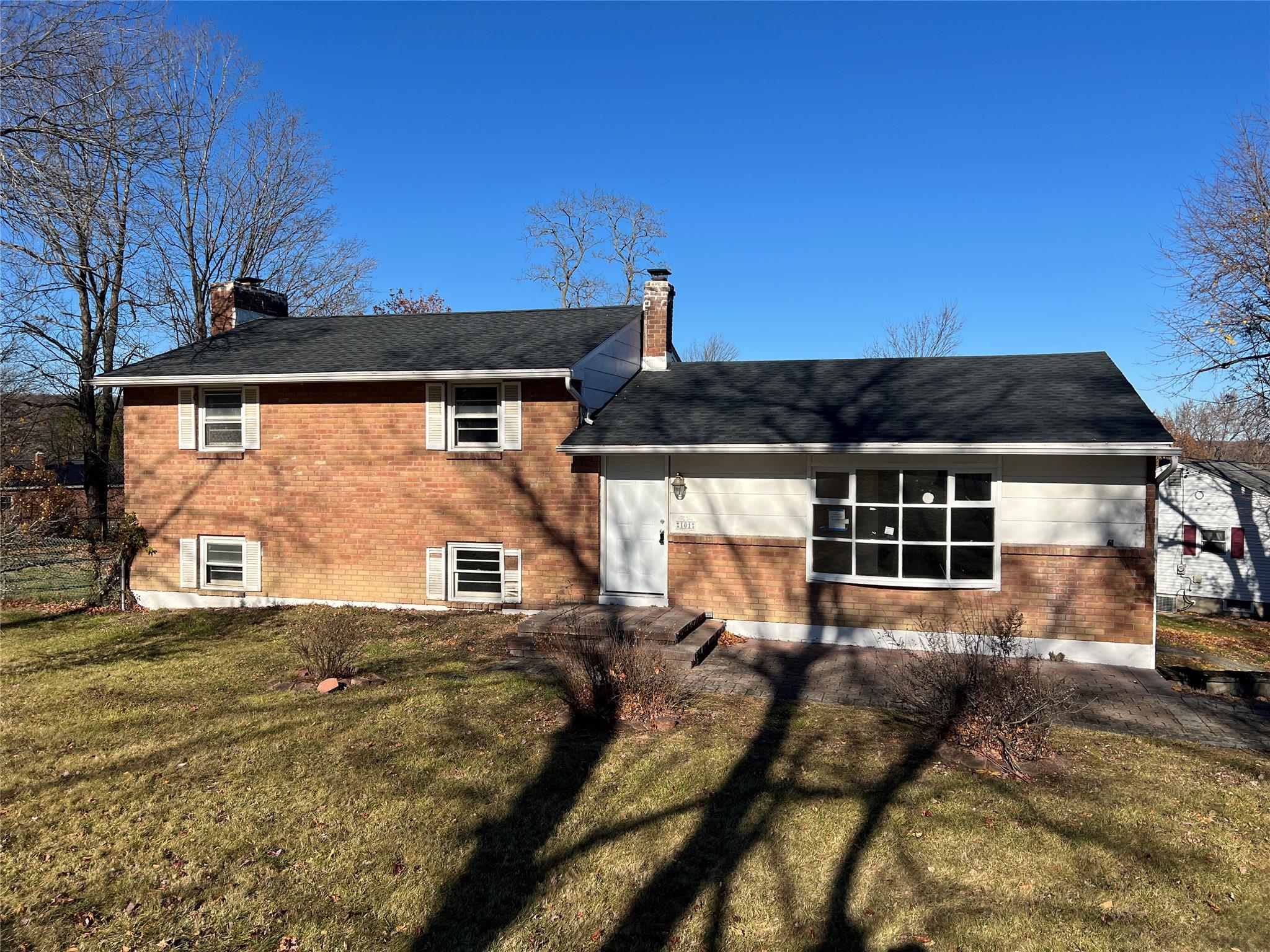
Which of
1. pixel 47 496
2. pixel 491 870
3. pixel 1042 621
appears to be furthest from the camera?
pixel 47 496

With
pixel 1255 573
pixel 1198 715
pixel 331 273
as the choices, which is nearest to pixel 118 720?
pixel 1198 715

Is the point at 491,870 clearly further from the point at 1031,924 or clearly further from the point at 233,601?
the point at 233,601

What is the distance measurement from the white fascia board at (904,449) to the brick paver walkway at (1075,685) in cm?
266

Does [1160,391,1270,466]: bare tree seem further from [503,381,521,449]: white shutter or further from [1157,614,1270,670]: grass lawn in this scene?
[503,381,521,449]: white shutter

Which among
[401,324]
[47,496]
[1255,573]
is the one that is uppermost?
[401,324]

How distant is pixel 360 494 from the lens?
44.8 ft

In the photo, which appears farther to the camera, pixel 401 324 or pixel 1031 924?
pixel 401 324

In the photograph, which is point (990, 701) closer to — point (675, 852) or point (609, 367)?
point (675, 852)

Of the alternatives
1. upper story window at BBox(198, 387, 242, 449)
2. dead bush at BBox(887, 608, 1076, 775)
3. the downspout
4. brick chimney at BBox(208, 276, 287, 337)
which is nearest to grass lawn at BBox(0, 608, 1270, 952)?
dead bush at BBox(887, 608, 1076, 775)

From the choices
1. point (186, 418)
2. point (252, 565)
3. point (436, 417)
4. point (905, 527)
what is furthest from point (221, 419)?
point (905, 527)

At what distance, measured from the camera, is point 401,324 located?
16578mm

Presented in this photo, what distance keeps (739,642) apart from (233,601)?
9.19 meters

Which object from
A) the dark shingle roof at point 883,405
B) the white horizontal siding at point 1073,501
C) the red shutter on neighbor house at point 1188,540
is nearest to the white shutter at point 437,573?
the dark shingle roof at point 883,405

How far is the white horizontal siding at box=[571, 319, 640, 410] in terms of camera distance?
13.0 metres
